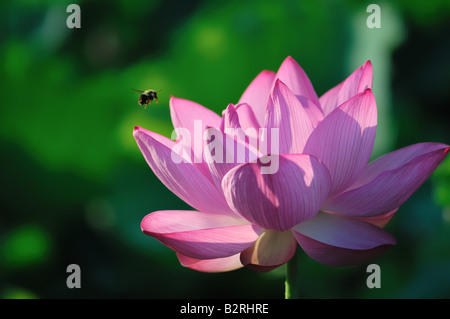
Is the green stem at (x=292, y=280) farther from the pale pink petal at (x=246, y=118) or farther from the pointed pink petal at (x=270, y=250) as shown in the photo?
the pale pink petal at (x=246, y=118)

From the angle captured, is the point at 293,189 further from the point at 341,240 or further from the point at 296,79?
the point at 296,79

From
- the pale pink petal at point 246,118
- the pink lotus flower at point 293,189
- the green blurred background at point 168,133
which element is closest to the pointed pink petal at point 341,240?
the pink lotus flower at point 293,189

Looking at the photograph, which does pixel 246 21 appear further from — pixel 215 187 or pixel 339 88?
pixel 215 187

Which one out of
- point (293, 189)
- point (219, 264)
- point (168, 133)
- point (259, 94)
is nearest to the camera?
point (293, 189)

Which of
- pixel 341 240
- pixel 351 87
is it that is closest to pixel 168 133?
pixel 351 87

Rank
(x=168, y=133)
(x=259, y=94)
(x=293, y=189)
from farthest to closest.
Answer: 1. (x=168, y=133)
2. (x=259, y=94)
3. (x=293, y=189)
